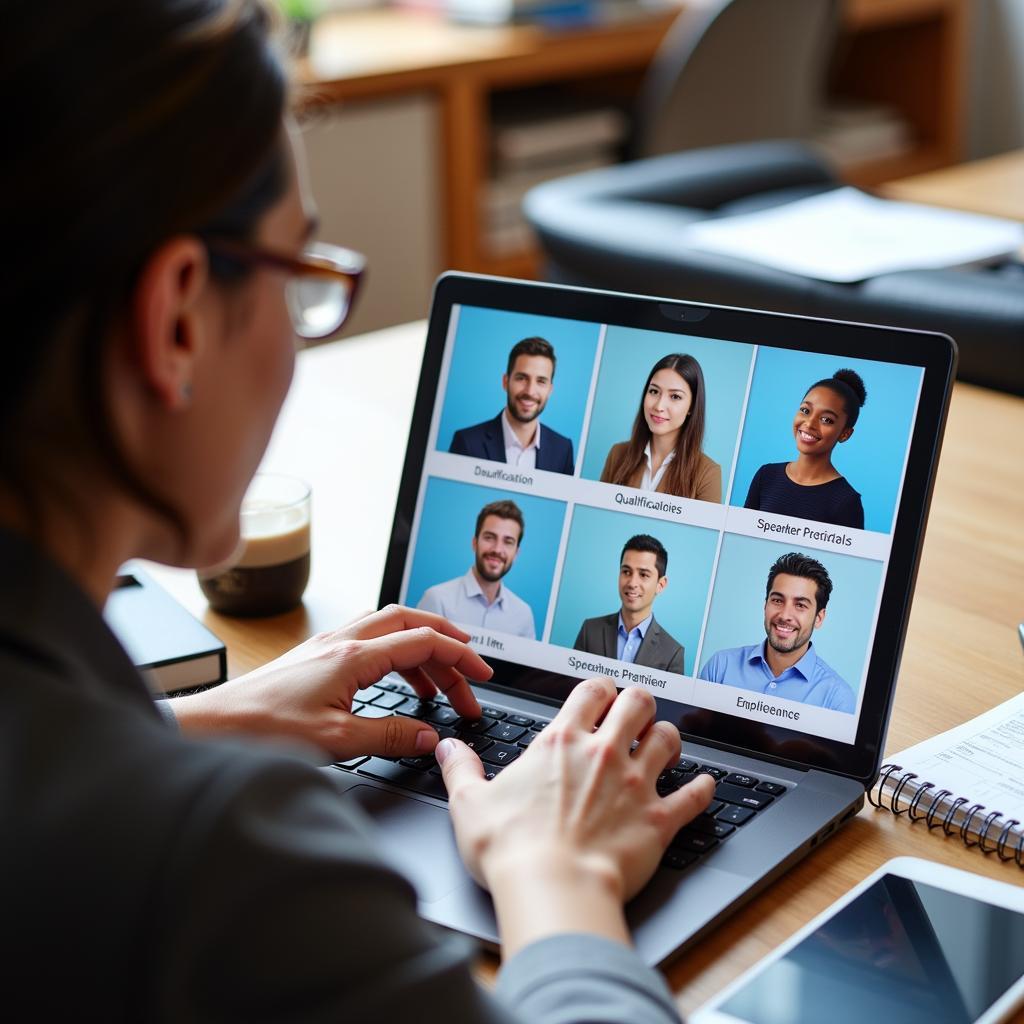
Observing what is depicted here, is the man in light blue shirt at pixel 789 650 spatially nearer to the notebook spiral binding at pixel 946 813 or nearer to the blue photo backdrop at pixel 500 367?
the notebook spiral binding at pixel 946 813

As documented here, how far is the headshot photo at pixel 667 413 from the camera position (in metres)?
0.94

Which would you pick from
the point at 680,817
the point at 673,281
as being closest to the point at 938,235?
the point at 673,281

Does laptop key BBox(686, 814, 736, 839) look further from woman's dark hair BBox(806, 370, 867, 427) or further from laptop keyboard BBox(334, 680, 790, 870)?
woman's dark hair BBox(806, 370, 867, 427)

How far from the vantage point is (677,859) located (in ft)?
2.60

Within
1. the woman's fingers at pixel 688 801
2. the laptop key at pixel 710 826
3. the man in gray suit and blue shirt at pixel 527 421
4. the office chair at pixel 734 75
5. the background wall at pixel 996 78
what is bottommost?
the laptop key at pixel 710 826

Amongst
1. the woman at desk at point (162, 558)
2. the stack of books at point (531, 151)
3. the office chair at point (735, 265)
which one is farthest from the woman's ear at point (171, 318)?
the stack of books at point (531, 151)

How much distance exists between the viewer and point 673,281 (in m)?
1.84

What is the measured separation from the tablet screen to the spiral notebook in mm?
67

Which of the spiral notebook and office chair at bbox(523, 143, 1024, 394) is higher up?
office chair at bbox(523, 143, 1024, 394)

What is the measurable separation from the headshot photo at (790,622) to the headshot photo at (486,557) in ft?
0.43

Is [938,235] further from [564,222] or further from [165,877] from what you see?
[165,877]

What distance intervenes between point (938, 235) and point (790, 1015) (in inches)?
57.5

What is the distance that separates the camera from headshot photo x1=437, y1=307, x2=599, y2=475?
39.0 inches

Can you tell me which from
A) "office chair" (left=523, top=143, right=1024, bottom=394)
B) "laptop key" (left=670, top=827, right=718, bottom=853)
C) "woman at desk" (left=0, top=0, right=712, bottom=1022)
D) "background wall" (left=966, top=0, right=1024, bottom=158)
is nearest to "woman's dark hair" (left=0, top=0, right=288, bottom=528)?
"woman at desk" (left=0, top=0, right=712, bottom=1022)
